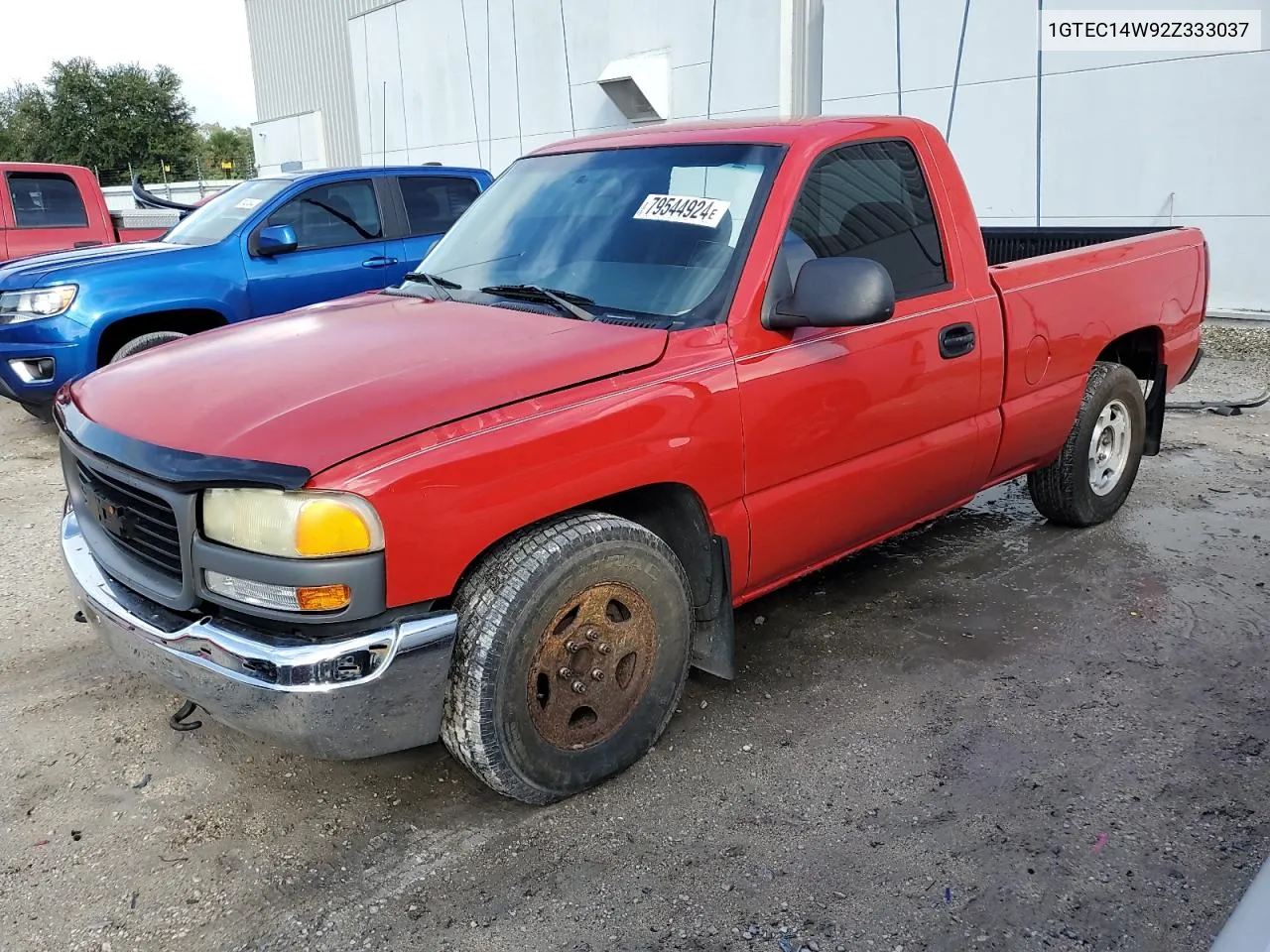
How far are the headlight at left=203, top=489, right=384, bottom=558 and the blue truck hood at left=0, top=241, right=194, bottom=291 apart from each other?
16.2 feet

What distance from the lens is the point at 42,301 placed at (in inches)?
252

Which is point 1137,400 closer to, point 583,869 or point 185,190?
point 583,869

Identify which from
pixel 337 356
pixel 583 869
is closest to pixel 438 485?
pixel 337 356

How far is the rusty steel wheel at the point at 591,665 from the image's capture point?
276cm

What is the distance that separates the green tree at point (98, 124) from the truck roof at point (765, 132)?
58.9 metres

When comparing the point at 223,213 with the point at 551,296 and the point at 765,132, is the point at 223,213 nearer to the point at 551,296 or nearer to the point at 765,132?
the point at 551,296

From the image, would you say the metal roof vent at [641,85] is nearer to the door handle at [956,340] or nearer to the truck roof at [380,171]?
the truck roof at [380,171]

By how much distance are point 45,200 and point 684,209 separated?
911cm

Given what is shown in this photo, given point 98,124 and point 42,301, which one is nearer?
point 42,301

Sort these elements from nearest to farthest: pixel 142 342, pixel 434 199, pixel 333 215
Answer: pixel 142 342
pixel 333 215
pixel 434 199

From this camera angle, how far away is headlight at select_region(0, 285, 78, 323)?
6387 mm

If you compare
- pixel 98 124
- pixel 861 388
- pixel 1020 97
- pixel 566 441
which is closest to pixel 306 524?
pixel 566 441

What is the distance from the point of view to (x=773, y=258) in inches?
125

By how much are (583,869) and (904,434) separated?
1.87 metres
